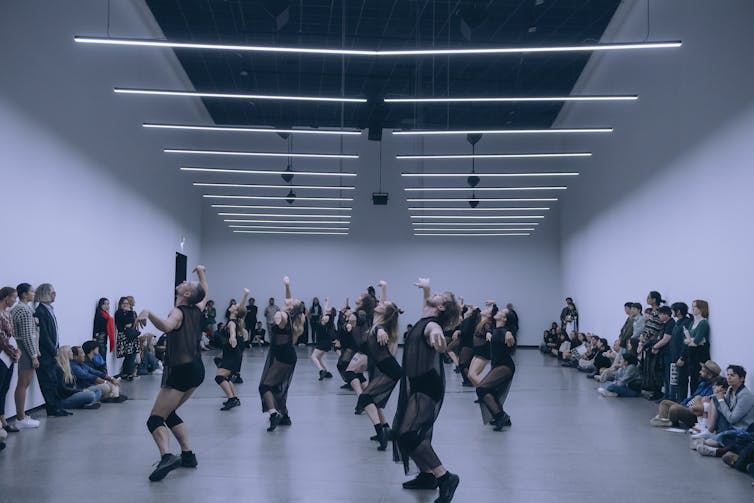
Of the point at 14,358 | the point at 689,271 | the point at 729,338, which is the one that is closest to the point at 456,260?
the point at 689,271

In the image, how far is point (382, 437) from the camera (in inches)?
253

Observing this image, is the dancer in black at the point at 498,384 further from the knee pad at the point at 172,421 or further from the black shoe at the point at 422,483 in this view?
the knee pad at the point at 172,421

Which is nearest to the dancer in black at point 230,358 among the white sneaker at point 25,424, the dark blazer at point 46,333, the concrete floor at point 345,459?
the concrete floor at point 345,459

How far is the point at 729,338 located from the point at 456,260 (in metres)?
12.5

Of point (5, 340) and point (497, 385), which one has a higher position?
point (5, 340)

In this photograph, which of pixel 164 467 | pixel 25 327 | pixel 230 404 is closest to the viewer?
pixel 164 467

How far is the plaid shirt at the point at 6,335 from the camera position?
6.49 meters

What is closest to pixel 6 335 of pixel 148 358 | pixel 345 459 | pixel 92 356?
pixel 92 356

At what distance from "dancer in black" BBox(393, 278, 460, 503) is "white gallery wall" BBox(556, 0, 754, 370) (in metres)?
4.48

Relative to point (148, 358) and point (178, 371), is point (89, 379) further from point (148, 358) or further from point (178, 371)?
point (178, 371)

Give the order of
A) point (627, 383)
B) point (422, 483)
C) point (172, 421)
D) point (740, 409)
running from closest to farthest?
point (422, 483) < point (172, 421) < point (740, 409) < point (627, 383)

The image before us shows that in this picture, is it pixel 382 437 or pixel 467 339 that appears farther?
pixel 467 339

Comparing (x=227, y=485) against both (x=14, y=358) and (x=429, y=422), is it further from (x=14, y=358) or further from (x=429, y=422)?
(x=14, y=358)

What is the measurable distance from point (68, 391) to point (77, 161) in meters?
3.37
